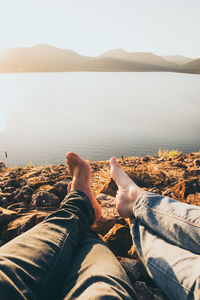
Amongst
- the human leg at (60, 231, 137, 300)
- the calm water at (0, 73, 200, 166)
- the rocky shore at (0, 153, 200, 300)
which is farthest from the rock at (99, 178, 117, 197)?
the calm water at (0, 73, 200, 166)

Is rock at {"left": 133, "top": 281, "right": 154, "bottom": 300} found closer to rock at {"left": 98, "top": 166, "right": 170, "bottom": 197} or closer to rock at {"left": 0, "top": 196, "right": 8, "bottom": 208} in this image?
rock at {"left": 98, "top": 166, "right": 170, "bottom": 197}

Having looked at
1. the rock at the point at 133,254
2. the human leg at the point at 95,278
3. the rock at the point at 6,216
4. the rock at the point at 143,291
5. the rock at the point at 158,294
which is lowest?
the rock at the point at 158,294

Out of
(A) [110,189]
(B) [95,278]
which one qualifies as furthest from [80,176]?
(B) [95,278]

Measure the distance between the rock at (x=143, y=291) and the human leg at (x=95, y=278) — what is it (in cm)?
21

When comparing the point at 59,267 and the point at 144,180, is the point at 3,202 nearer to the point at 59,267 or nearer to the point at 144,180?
the point at 59,267

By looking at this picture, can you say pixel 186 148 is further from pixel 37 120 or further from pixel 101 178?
pixel 37 120

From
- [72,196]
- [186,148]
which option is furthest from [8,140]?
[72,196]

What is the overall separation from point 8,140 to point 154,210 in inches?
338

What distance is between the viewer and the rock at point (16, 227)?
167 centimetres

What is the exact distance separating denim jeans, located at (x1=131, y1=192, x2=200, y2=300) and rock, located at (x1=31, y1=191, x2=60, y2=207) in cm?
103

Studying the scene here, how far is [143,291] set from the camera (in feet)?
3.93

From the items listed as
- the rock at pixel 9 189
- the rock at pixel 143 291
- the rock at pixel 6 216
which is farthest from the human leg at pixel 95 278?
the rock at pixel 9 189

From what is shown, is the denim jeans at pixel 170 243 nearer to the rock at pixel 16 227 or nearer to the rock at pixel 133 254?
the rock at pixel 133 254

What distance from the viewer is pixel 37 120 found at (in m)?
12.4
